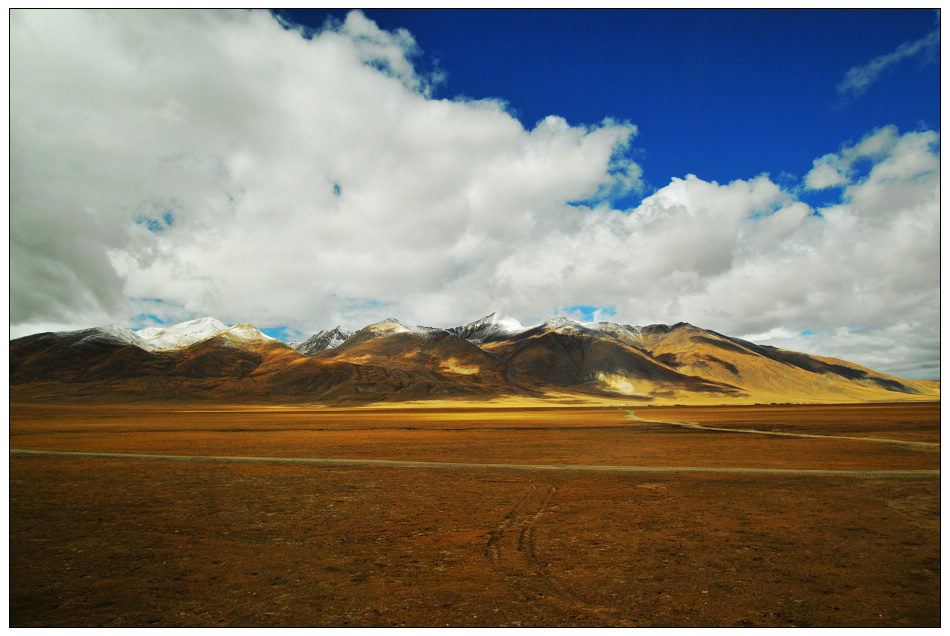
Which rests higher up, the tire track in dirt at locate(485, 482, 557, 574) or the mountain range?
the mountain range

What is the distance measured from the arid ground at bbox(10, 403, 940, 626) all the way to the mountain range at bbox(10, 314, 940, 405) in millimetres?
99418

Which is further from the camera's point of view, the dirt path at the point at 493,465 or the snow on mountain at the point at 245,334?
the snow on mountain at the point at 245,334

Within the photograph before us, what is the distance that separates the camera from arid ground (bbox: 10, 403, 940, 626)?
250 inches

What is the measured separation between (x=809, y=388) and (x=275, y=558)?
21241 cm

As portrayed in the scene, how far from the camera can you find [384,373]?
432 feet

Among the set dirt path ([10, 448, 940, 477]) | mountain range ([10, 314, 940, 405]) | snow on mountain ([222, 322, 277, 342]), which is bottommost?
dirt path ([10, 448, 940, 477])

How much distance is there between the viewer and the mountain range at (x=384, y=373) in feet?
390

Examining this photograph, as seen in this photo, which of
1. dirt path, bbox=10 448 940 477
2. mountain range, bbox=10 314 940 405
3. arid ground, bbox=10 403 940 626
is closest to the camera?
arid ground, bbox=10 403 940 626

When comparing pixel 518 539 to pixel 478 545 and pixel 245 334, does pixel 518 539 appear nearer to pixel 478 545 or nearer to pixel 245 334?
pixel 478 545

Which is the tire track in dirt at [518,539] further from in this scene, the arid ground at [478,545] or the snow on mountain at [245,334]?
the snow on mountain at [245,334]

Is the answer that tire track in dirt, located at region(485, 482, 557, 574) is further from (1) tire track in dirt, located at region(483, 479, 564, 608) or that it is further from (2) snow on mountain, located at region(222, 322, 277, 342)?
(2) snow on mountain, located at region(222, 322, 277, 342)

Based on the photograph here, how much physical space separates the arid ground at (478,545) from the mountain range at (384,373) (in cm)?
9942

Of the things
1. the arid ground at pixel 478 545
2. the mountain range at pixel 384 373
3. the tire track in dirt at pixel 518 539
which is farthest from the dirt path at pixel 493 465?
the mountain range at pixel 384 373

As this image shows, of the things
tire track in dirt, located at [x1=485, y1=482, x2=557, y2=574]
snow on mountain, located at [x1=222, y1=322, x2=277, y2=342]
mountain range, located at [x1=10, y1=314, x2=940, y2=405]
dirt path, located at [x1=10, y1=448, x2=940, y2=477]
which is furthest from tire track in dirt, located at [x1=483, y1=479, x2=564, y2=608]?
snow on mountain, located at [x1=222, y1=322, x2=277, y2=342]
